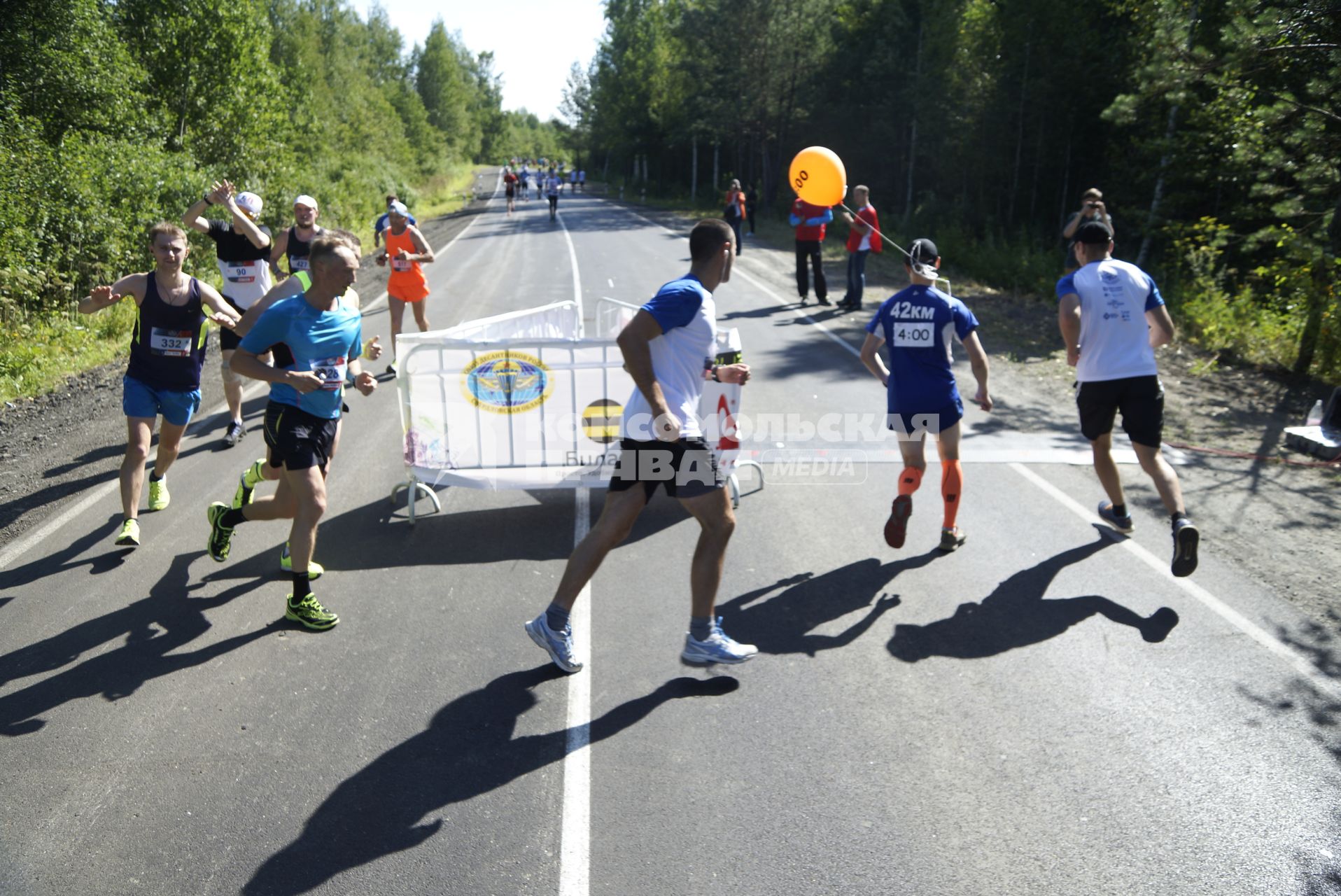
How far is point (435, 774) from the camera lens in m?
3.80

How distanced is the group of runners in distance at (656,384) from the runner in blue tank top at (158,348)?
0.01 meters

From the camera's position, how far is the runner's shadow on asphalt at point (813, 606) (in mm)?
4930

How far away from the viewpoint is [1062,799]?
3.63 meters

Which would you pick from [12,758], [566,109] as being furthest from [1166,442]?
[566,109]

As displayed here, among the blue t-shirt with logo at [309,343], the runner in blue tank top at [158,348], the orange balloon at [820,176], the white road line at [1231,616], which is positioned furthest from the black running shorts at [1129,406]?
the runner in blue tank top at [158,348]

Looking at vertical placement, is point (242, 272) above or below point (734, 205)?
below

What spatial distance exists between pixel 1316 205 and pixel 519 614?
11.1 metres

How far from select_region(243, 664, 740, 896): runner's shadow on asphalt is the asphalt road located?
0.01 meters

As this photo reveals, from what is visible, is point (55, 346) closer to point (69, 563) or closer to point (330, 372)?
point (69, 563)

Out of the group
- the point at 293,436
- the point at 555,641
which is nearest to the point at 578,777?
the point at 555,641

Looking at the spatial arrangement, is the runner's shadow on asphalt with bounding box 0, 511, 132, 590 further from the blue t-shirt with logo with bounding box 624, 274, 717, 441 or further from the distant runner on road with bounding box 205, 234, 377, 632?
the blue t-shirt with logo with bounding box 624, 274, 717, 441

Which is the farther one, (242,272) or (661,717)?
(242,272)

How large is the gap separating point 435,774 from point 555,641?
0.89 metres

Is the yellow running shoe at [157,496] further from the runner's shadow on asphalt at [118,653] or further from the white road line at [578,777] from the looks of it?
the white road line at [578,777]
